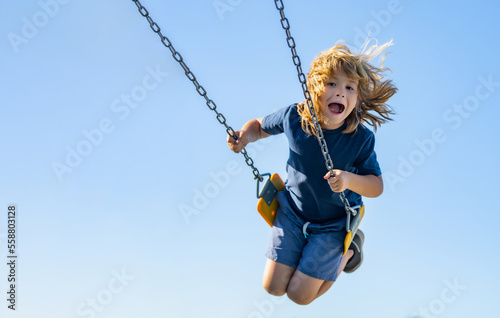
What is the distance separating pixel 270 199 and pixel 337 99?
0.98 metres

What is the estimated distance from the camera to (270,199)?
4.35 meters

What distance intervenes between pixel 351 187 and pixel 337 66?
0.94 m

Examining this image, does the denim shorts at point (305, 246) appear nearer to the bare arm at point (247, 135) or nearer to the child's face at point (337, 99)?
the bare arm at point (247, 135)

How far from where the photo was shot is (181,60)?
11.4ft

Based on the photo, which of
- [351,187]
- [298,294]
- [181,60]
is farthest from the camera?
[298,294]

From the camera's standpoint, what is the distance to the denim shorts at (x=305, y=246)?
13.5ft

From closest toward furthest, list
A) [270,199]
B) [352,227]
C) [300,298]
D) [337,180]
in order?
[337,180]
[352,227]
[300,298]
[270,199]

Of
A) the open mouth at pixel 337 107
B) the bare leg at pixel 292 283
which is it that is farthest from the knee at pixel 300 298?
the open mouth at pixel 337 107

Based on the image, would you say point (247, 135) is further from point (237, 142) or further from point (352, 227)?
point (352, 227)

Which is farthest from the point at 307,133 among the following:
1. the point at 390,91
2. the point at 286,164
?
the point at 390,91

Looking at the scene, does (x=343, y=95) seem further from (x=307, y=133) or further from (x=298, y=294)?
(x=298, y=294)

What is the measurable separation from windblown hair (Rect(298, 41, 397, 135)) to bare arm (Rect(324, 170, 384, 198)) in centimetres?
38

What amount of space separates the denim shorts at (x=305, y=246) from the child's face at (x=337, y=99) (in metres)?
0.76

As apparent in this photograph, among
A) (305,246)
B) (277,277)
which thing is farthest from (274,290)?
(305,246)
